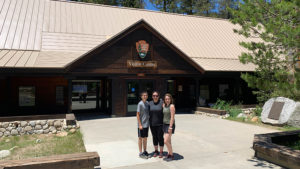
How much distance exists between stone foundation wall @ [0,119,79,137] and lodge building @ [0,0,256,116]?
7.77ft

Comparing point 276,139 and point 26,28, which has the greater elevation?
point 26,28

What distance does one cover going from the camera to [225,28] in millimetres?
23094

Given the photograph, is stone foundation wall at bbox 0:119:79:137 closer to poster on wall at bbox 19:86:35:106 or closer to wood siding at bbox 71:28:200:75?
wood siding at bbox 71:28:200:75

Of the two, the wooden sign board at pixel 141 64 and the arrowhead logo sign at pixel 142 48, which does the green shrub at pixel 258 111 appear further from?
the arrowhead logo sign at pixel 142 48

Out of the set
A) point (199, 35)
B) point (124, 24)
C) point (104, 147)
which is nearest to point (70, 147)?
point (104, 147)

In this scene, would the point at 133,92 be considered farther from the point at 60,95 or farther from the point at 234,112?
the point at 234,112

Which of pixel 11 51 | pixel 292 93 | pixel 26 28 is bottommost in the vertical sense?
pixel 292 93

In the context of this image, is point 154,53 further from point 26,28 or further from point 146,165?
point 146,165

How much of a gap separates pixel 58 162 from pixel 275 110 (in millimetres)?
10775

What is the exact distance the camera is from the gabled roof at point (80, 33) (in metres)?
13.9

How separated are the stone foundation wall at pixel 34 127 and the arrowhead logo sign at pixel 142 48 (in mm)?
6073

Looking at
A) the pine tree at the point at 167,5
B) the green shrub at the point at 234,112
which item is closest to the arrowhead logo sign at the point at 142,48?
the green shrub at the point at 234,112

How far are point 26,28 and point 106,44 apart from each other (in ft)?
21.4

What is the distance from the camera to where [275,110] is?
39.0ft
